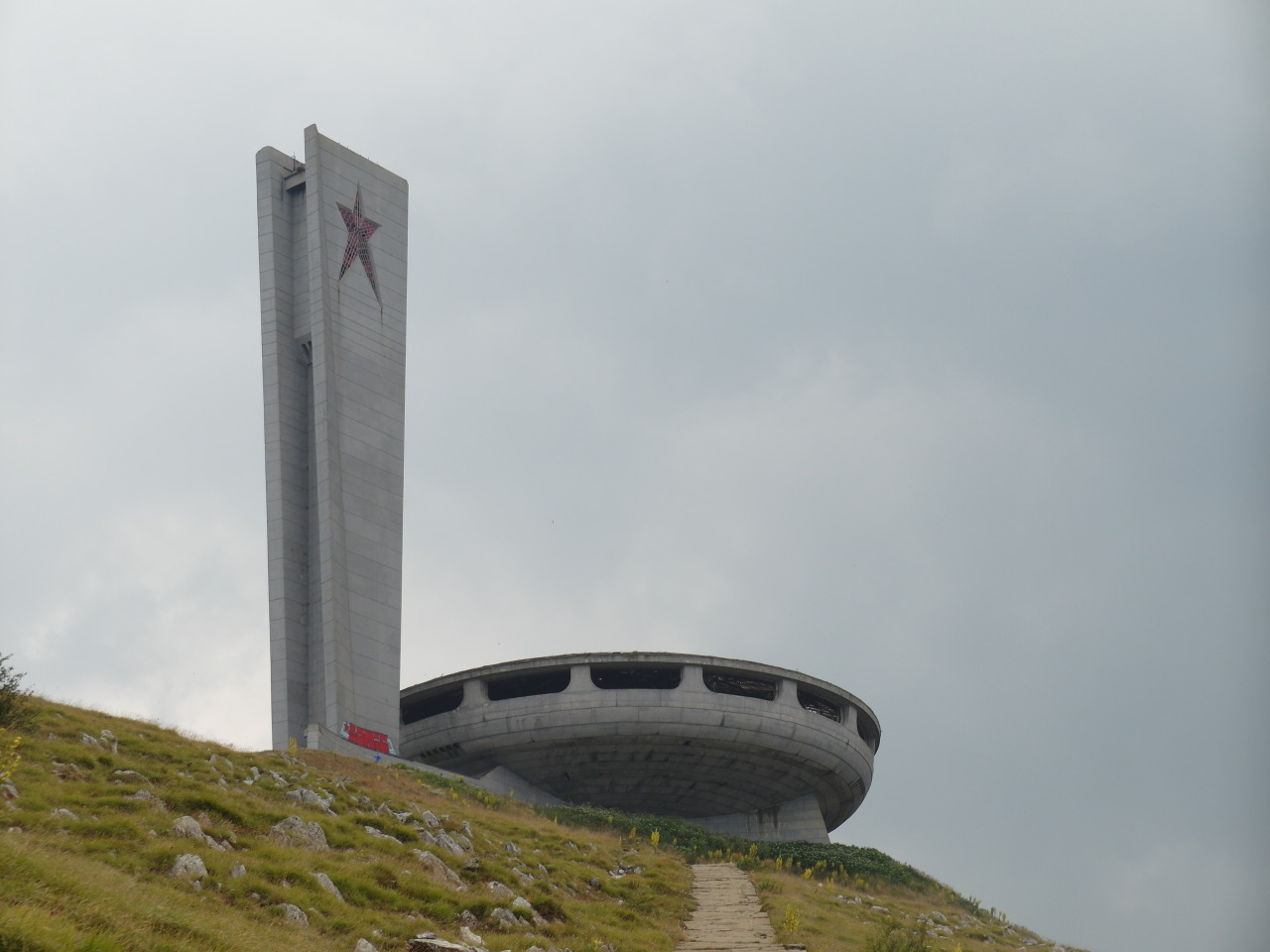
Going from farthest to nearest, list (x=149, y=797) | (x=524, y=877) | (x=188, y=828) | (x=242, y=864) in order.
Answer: (x=524, y=877) → (x=149, y=797) → (x=188, y=828) → (x=242, y=864)

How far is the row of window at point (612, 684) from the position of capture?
45531 mm

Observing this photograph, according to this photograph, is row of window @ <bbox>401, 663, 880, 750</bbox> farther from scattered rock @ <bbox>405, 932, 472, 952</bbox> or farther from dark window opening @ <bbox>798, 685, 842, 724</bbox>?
scattered rock @ <bbox>405, 932, 472, 952</bbox>

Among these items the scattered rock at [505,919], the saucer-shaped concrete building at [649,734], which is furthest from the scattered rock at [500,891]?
the saucer-shaped concrete building at [649,734]

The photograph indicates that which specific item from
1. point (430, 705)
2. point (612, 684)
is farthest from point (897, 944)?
point (430, 705)

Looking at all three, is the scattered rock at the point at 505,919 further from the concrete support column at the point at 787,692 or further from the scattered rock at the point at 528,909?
the concrete support column at the point at 787,692

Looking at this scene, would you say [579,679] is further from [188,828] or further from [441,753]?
[188,828]

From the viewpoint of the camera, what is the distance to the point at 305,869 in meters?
15.5

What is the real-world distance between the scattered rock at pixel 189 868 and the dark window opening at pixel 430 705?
109ft

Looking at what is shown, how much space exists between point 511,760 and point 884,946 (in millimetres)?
29478

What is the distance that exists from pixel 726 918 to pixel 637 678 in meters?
25.4

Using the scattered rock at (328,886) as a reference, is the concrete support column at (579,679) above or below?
above

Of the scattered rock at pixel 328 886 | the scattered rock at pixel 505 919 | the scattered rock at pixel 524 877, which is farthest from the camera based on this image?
the scattered rock at pixel 524 877

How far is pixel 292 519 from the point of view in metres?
44.5

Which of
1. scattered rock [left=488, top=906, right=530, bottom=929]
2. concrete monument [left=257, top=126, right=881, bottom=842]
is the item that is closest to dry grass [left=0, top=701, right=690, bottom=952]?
scattered rock [left=488, top=906, right=530, bottom=929]
